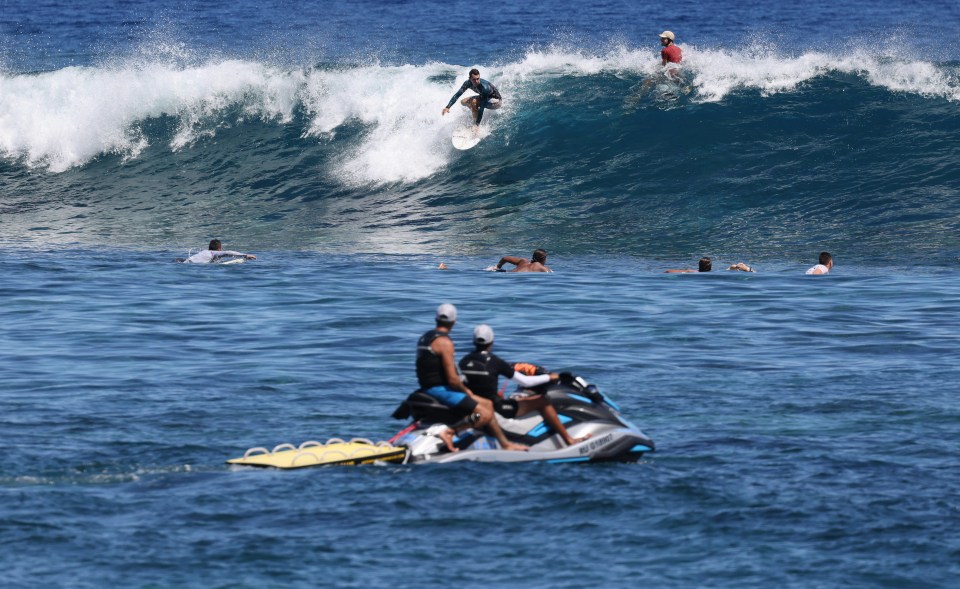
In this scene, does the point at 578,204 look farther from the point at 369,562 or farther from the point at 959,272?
the point at 369,562

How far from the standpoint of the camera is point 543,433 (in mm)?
12891

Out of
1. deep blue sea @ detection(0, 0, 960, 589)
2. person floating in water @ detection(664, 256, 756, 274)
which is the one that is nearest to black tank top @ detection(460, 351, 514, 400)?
deep blue sea @ detection(0, 0, 960, 589)

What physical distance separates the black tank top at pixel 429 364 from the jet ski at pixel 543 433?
0.51 feet

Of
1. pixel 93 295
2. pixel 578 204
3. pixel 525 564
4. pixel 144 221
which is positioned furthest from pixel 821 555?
pixel 144 221

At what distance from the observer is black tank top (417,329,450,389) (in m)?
12.6

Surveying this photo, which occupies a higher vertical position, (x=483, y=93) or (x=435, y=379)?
(x=483, y=93)

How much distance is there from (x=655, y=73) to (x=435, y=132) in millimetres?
5891

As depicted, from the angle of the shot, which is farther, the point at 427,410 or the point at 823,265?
the point at 823,265

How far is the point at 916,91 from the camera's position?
33531 millimetres

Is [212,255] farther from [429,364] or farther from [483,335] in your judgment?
[483,335]

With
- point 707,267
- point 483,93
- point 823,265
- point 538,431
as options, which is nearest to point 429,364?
point 538,431

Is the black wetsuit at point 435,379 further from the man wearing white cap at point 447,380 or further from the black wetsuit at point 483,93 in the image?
the black wetsuit at point 483,93

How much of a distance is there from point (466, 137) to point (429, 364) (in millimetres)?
21564

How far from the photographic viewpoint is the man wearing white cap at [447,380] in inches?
494
